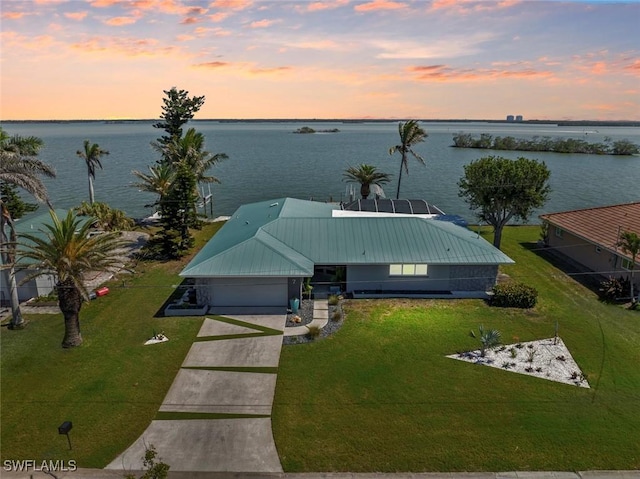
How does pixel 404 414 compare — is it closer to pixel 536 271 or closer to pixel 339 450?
pixel 339 450

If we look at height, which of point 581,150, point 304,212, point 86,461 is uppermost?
point 581,150

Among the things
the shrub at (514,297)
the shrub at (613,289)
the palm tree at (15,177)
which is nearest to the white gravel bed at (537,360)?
the shrub at (514,297)

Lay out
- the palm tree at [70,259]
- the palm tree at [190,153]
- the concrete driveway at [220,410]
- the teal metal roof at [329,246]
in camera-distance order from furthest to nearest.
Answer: the palm tree at [190,153] → the teal metal roof at [329,246] → the palm tree at [70,259] → the concrete driveway at [220,410]

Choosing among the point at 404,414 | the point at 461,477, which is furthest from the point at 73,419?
the point at 461,477

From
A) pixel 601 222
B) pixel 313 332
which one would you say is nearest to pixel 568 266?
pixel 601 222

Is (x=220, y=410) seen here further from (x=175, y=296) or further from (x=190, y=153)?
(x=190, y=153)

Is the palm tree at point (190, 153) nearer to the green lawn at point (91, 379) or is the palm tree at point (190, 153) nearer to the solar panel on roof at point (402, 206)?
the green lawn at point (91, 379)
